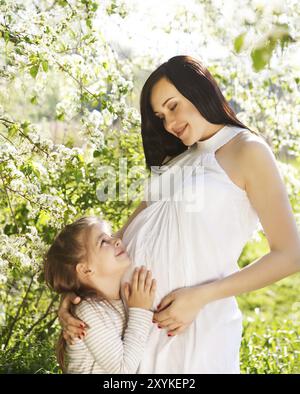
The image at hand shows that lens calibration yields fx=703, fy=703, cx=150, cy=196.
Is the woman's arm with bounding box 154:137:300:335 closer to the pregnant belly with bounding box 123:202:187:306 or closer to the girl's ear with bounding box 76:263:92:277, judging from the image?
the pregnant belly with bounding box 123:202:187:306

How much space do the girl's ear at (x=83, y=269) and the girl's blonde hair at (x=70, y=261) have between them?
0.05 ft

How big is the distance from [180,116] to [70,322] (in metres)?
0.87

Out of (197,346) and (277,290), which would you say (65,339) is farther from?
(277,290)

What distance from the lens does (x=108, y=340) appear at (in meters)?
2.25

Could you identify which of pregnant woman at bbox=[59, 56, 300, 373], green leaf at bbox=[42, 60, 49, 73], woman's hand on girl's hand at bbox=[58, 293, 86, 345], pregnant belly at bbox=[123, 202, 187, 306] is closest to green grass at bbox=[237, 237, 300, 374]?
pregnant woman at bbox=[59, 56, 300, 373]

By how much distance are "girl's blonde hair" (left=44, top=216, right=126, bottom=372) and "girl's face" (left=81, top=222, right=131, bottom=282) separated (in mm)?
21

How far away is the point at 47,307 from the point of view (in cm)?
445

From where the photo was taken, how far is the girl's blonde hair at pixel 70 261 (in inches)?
93.4

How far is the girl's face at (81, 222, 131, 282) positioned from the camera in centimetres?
236

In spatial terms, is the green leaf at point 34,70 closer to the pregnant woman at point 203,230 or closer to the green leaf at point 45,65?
the green leaf at point 45,65

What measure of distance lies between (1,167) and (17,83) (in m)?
0.51

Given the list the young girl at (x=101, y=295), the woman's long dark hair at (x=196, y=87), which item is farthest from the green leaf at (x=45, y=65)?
the young girl at (x=101, y=295)

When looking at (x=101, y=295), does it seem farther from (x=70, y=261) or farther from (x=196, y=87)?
(x=196, y=87)
